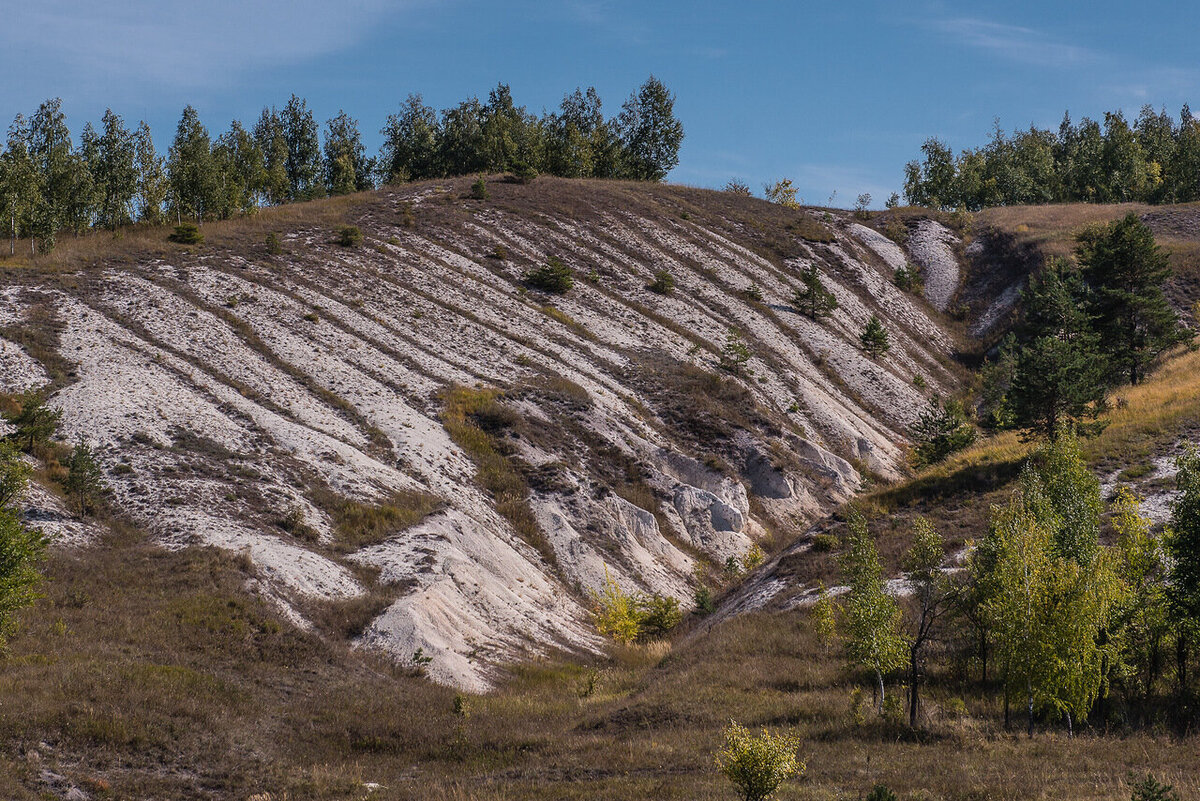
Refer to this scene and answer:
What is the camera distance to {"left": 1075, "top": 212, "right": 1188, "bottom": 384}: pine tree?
5919 centimetres

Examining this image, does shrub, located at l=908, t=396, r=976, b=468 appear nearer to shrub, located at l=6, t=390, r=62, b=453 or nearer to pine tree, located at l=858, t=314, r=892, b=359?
pine tree, located at l=858, t=314, r=892, b=359

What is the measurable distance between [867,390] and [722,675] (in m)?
43.2

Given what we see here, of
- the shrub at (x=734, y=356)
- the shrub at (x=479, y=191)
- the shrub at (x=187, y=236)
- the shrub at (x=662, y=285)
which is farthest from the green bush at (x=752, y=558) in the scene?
the shrub at (x=479, y=191)

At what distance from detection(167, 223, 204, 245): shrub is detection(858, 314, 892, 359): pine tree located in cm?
5364

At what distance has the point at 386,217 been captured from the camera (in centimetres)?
7894

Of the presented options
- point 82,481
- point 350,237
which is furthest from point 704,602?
point 350,237

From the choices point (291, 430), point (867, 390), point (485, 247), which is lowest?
point (291, 430)

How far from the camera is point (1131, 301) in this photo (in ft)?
194

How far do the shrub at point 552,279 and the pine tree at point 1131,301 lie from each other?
125 ft

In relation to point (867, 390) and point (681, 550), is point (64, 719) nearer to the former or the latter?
point (681, 550)

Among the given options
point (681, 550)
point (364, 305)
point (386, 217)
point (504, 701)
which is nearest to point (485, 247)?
point (386, 217)

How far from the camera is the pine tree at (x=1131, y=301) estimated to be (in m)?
59.2

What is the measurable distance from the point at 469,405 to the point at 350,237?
2663 centimetres

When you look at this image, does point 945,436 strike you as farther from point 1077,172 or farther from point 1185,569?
point 1077,172
